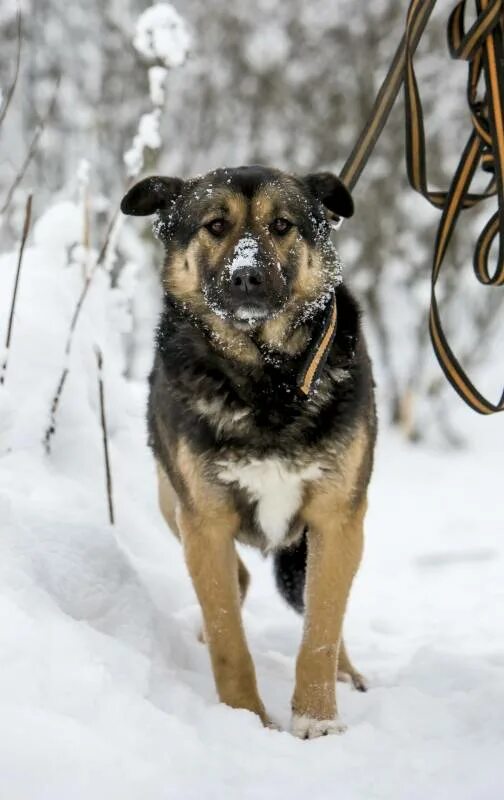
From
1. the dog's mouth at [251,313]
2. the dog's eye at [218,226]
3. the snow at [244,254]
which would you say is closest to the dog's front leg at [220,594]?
the dog's mouth at [251,313]

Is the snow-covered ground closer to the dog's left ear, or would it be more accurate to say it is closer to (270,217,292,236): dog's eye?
(270,217,292,236): dog's eye

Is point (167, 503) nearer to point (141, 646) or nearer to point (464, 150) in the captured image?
point (141, 646)

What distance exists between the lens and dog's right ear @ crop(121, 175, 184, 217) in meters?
2.96

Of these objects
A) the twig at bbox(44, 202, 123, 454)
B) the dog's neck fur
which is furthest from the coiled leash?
the twig at bbox(44, 202, 123, 454)

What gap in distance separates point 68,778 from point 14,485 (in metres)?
1.77

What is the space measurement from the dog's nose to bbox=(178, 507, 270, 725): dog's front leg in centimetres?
63

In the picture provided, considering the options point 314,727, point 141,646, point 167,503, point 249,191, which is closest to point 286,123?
point 167,503

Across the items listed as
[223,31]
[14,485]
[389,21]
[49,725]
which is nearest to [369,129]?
[14,485]

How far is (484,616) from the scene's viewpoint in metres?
4.23

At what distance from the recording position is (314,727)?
2.56m

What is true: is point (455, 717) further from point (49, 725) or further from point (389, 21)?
point (389, 21)

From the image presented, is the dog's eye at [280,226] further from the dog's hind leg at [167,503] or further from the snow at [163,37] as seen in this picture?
the snow at [163,37]

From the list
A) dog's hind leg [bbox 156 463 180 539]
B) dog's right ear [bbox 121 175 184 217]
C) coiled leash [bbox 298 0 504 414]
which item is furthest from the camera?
dog's hind leg [bbox 156 463 180 539]

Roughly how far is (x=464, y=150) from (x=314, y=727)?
70.3 inches
